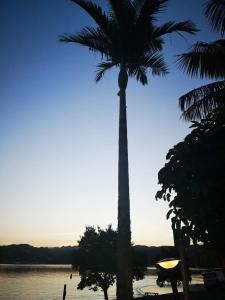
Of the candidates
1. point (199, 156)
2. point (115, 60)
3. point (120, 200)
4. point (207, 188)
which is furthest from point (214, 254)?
point (115, 60)

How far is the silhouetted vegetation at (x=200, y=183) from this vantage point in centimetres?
624

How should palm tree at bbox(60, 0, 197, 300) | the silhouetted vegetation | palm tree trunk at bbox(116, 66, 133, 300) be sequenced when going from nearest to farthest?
1. the silhouetted vegetation
2. palm tree trunk at bbox(116, 66, 133, 300)
3. palm tree at bbox(60, 0, 197, 300)

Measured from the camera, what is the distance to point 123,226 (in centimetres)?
1000

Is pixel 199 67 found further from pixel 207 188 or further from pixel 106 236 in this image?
pixel 106 236

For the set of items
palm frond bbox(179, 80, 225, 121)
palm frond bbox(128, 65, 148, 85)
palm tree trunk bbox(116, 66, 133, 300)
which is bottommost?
palm tree trunk bbox(116, 66, 133, 300)

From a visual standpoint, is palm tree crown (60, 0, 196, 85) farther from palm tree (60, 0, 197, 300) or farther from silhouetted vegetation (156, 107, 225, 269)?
silhouetted vegetation (156, 107, 225, 269)

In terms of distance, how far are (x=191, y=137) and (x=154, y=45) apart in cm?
827

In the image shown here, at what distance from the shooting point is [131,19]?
13.0 m

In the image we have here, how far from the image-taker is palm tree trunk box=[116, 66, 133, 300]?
30.7 ft

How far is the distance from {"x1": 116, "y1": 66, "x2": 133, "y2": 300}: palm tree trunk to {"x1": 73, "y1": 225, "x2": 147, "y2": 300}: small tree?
31.3m

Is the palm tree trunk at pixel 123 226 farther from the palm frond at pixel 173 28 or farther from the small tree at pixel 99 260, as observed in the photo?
the small tree at pixel 99 260

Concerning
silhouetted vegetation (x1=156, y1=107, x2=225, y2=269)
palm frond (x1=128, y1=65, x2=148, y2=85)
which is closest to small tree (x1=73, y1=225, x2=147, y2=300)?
palm frond (x1=128, y1=65, x2=148, y2=85)

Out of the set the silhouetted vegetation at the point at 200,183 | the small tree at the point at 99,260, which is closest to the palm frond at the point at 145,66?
the silhouetted vegetation at the point at 200,183

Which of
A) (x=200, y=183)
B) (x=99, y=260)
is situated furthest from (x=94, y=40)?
(x=99, y=260)
